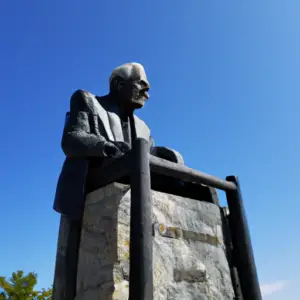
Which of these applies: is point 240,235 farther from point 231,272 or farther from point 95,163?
point 95,163

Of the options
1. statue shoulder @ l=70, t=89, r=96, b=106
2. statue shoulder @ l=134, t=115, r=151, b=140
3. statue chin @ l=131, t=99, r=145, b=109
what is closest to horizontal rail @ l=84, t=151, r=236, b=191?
A: statue shoulder @ l=70, t=89, r=96, b=106

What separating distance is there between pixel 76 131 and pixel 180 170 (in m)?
0.92

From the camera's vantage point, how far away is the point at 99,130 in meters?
3.09

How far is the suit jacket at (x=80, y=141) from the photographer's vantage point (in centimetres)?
271

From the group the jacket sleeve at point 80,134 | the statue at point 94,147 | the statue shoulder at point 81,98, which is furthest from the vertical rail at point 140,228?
the statue shoulder at point 81,98

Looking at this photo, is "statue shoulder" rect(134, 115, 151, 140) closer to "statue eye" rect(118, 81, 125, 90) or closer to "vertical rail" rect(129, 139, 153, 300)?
"statue eye" rect(118, 81, 125, 90)

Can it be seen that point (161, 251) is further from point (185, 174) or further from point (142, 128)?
point (142, 128)

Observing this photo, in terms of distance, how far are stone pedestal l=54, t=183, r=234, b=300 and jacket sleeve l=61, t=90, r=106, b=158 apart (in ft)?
1.15

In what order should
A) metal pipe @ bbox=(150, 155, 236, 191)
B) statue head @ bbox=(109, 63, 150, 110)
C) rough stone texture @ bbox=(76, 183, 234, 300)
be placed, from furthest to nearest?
statue head @ bbox=(109, 63, 150, 110), metal pipe @ bbox=(150, 155, 236, 191), rough stone texture @ bbox=(76, 183, 234, 300)

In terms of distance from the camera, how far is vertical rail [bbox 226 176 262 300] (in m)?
2.90

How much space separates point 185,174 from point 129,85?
1201mm

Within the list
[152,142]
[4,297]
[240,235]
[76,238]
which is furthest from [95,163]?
[4,297]

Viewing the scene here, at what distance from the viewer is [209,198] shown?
3.25 m

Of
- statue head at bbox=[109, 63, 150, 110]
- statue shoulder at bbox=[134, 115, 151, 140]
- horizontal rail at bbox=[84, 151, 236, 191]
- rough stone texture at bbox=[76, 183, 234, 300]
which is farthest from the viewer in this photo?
statue shoulder at bbox=[134, 115, 151, 140]
